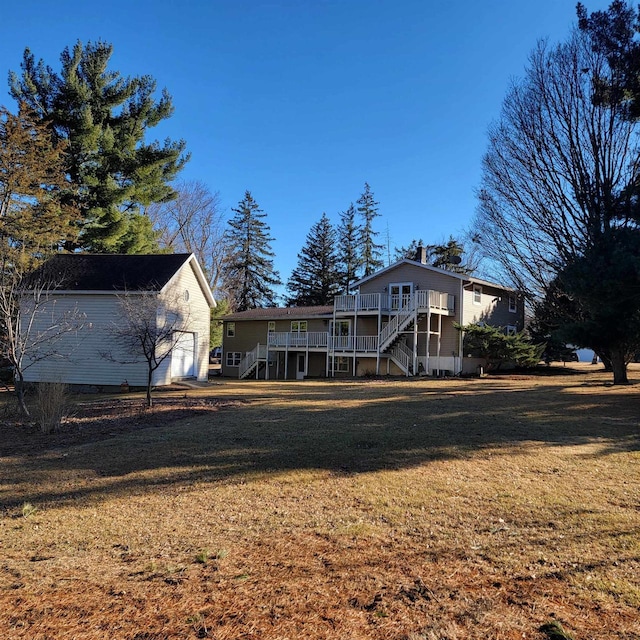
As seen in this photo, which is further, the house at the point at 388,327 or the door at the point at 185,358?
the house at the point at 388,327

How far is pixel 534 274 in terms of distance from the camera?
2378cm

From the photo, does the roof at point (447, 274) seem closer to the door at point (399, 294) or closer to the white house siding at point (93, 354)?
the door at point (399, 294)

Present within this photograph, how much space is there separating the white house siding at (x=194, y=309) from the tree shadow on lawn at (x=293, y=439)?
27.1 ft

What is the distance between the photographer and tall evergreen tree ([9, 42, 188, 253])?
2664 centimetres

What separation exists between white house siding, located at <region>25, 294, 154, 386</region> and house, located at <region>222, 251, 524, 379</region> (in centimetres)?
1145

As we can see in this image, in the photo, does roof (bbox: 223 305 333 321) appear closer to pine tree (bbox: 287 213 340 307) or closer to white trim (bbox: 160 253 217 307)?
white trim (bbox: 160 253 217 307)

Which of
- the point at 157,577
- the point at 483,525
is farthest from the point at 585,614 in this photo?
the point at 157,577

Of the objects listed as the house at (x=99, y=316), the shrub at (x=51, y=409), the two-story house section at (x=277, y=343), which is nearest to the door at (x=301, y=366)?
the two-story house section at (x=277, y=343)

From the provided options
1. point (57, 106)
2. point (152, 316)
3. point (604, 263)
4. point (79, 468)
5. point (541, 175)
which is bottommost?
point (79, 468)

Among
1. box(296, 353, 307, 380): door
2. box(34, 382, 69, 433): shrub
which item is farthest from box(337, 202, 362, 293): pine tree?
box(34, 382, 69, 433): shrub

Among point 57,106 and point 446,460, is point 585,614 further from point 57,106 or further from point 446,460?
point 57,106

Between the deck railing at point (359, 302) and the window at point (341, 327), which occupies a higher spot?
the deck railing at point (359, 302)

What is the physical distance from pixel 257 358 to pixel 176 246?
52.6ft

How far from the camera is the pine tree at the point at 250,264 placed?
52844mm
